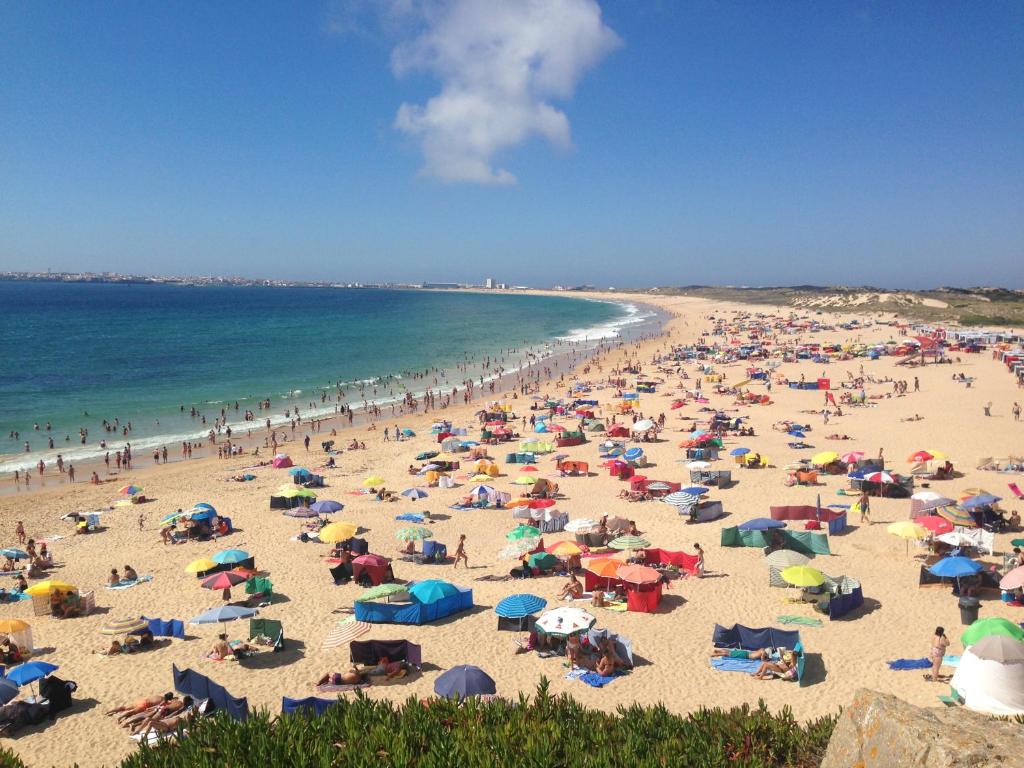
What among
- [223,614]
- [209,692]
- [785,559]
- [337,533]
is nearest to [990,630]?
[785,559]

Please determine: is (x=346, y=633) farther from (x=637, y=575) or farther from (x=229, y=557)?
(x=637, y=575)

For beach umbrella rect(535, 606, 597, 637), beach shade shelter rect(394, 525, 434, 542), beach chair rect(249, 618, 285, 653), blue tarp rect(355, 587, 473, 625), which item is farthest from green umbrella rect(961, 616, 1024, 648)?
beach shade shelter rect(394, 525, 434, 542)

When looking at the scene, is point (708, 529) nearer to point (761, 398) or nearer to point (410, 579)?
point (410, 579)

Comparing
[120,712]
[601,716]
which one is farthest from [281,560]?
[601,716]

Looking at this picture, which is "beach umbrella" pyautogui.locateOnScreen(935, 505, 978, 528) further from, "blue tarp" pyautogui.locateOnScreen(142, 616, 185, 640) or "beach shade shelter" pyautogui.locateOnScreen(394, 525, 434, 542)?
"blue tarp" pyautogui.locateOnScreen(142, 616, 185, 640)

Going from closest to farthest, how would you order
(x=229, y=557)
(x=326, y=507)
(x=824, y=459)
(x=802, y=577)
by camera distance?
1. (x=802, y=577)
2. (x=229, y=557)
3. (x=326, y=507)
4. (x=824, y=459)

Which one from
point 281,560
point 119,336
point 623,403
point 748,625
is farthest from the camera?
point 119,336
